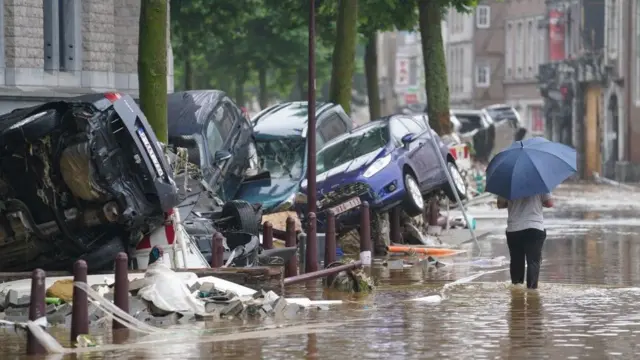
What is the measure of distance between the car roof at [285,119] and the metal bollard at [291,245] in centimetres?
662

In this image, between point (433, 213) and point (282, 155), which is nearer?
point (282, 155)

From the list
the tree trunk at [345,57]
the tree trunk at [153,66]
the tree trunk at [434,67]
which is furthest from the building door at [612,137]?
the tree trunk at [153,66]

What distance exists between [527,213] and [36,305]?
6.94 metres

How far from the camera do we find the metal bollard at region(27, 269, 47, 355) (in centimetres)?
1341

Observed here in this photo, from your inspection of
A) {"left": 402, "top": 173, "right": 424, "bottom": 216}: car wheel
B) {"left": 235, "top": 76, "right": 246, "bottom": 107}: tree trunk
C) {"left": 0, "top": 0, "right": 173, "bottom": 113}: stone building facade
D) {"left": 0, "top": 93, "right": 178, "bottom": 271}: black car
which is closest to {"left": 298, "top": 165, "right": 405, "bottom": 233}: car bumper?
{"left": 402, "top": 173, "right": 424, "bottom": 216}: car wheel

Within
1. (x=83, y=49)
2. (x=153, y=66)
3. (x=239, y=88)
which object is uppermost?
(x=239, y=88)

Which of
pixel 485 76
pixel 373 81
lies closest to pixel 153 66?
pixel 373 81

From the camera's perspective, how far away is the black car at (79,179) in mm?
17438

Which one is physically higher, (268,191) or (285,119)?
(285,119)

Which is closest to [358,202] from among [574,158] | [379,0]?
[574,158]

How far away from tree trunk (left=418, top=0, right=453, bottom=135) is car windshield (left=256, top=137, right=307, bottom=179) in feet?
35.3

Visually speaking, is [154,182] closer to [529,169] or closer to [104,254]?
[104,254]

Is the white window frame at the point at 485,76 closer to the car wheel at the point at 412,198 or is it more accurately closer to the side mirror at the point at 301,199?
the car wheel at the point at 412,198

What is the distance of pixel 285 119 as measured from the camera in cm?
2872
